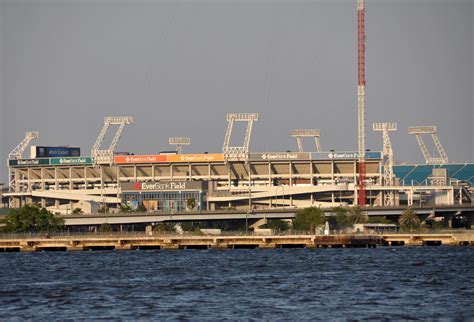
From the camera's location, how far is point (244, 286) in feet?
375

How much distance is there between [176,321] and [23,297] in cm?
2535

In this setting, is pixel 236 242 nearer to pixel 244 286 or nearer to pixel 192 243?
pixel 192 243

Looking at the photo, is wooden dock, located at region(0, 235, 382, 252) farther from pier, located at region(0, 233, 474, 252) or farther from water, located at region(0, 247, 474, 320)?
water, located at region(0, 247, 474, 320)

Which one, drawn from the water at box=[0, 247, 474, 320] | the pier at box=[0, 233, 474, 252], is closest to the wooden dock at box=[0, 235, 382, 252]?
the pier at box=[0, 233, 474, 252]

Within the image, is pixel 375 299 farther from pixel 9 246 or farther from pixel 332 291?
pixel 9 246

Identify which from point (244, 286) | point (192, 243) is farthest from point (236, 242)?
point (244, 286)

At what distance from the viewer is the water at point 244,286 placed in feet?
302

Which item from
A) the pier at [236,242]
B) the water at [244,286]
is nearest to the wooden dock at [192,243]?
the pier at [236,242]

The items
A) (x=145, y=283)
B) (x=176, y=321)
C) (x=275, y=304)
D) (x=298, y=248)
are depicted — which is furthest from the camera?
(x=298, y=248)

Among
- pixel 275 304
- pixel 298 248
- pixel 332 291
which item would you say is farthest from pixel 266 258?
pixel 275 304

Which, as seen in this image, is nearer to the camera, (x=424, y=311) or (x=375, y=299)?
(x=424, y=311)

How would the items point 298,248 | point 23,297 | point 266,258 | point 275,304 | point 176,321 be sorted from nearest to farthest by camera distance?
point 176,321
point 275,304
point 23,297
point 266,258
point 298,248

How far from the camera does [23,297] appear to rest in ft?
351

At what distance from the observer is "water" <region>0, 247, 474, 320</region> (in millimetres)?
91938
